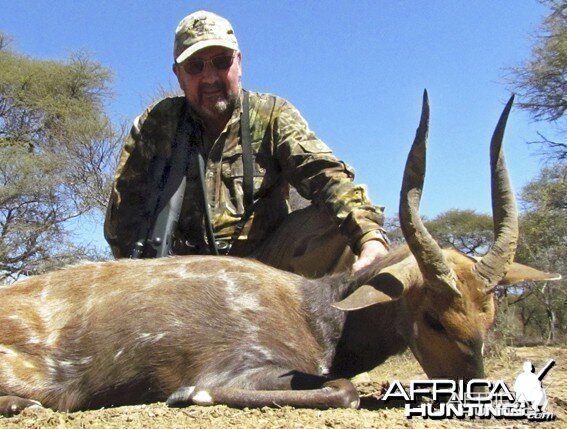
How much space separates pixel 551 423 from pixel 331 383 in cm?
92

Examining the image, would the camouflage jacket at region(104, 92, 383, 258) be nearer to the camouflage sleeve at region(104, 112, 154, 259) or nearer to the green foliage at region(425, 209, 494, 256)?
the camouflage sleeve at region(104, 112, 154, 259)

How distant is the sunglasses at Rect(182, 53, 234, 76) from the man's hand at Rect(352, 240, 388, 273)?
178cm

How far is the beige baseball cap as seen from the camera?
5.55m

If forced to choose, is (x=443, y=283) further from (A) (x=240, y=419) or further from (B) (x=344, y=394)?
(A) (x=240, y=419)

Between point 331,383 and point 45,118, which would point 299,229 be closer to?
point 331,383

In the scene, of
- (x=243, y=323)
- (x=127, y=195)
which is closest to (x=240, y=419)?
(x=243, y=323)

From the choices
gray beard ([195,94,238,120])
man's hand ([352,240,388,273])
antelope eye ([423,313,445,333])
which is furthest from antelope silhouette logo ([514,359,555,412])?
gray beard ([195,94,238,120])

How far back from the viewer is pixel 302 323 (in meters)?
4.13

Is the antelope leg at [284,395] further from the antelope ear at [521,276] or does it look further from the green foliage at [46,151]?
the green foliage at [46,151]

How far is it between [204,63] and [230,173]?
784 mm

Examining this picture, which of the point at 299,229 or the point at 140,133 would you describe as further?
the point at 140,133

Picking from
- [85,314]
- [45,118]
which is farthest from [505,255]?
[45,118]

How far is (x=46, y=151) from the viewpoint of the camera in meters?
20.7

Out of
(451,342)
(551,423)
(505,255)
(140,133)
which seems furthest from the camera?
(140,133)
